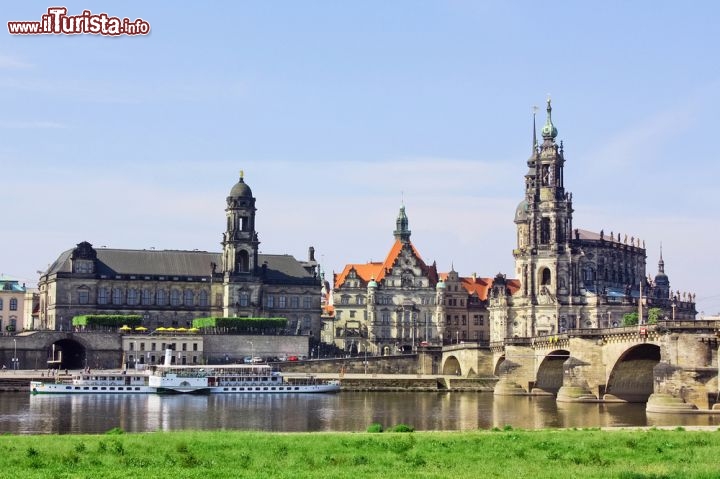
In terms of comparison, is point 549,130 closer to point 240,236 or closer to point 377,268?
point 377,268

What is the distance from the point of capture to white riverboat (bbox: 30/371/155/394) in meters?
112

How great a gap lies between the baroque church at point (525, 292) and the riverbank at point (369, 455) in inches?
4471

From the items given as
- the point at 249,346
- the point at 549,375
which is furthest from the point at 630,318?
the point at 249,346

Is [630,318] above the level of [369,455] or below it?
above

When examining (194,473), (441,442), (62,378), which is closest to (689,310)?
(62,378)

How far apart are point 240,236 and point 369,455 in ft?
375

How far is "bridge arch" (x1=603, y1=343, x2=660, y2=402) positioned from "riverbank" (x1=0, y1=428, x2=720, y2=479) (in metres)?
47.1

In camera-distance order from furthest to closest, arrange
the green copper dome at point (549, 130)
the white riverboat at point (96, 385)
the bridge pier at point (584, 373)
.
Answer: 1. the green copper dome at point (549, 130)
2. the white riverboat at point (96, 385)
3. the bridge pier at point (584, 373)

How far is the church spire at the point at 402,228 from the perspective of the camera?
183 meters

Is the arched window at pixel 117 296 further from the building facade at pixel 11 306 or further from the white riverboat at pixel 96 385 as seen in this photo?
the white riverboat at pixel 96 385

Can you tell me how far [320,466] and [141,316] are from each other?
4558 inches

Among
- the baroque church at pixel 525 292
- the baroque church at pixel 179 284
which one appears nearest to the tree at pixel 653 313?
the baroque church at pixel 525 292

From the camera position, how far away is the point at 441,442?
4706 centimetres

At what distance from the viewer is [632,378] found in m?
101
